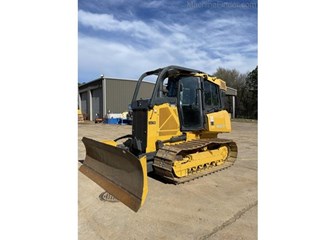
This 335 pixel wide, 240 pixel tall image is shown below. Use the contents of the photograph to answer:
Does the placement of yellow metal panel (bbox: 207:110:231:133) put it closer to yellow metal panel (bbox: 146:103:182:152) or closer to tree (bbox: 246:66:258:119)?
yellow metal panel (bbox: 146:103:182:152)

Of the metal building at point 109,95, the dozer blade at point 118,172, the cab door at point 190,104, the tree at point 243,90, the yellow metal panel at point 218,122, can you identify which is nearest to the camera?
the dozer blade at point 118,172

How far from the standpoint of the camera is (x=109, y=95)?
2475 centimetres

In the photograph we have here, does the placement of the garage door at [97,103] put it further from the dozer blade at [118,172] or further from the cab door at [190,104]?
the cab door at [190,104]

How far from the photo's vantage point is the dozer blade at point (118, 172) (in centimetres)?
351

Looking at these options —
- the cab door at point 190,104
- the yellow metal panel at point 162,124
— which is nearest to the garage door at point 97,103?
the cab door at point 190,104

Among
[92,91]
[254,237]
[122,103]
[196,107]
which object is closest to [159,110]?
[196,107]

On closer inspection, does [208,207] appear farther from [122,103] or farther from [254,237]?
[122,103]

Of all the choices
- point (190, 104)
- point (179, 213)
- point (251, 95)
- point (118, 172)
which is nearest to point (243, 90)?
point (251, 95)

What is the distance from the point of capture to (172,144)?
5.21 meters

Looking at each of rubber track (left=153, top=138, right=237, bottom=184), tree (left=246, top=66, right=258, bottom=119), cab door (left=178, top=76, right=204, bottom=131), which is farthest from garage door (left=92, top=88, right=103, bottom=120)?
rubber track (left=153, top=138, right=237, bottom=184)

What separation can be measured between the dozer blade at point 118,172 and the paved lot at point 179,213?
0.54 ft

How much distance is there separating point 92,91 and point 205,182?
80.8 ft

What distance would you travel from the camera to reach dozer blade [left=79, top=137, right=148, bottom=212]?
351cm

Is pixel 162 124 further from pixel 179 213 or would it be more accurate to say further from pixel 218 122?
pixel 179 213
